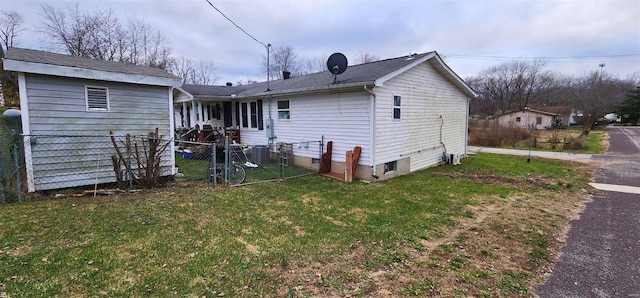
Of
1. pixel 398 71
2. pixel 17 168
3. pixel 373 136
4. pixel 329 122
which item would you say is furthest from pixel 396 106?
pixel 17 168

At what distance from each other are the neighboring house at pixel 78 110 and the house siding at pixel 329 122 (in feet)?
13.5

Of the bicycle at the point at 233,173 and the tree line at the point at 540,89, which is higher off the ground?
the tree line at the point at 540,89

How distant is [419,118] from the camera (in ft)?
33.2

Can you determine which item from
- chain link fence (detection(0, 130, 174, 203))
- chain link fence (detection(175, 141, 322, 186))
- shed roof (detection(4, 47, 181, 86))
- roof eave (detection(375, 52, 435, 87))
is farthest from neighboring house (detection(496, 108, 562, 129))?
chain link fence (detection(0, 130, 174, 203))

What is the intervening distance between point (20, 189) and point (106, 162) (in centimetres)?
155

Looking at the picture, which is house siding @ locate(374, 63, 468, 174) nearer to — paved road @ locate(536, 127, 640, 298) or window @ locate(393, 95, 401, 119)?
window @ locate(393, 95, 401, 119)

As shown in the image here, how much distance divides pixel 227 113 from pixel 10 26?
68.5ft

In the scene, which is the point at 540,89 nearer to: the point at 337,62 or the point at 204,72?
the point at 204,72

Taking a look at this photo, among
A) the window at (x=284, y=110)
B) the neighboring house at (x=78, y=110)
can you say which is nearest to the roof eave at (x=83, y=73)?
the neighboring house at (x=78, y=110)

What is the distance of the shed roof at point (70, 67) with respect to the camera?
217 inches

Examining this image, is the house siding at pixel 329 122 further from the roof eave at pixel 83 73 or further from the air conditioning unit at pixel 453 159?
the air conditioning unit at pixel 453 159

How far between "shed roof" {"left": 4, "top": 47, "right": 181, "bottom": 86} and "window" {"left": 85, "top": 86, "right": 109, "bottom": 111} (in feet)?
1.16

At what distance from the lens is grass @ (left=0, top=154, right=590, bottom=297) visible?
2971 mm

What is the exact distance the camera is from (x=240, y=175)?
7855 mm
